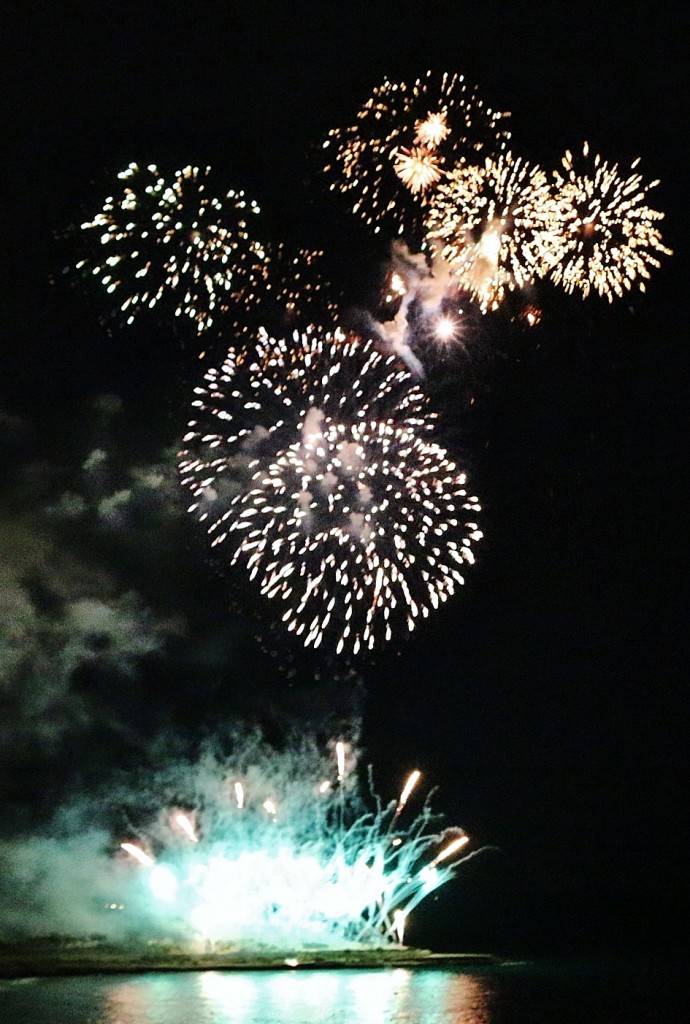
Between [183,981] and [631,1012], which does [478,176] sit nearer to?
[631,1012]

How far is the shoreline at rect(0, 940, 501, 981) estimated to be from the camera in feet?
76.9

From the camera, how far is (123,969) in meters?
24.0

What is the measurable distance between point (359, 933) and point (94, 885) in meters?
7.43

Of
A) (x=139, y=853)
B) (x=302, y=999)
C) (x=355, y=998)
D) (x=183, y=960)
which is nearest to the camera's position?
A: (x=302, y=999)

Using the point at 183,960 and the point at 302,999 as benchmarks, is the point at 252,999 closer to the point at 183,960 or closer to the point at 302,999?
the point at 302,999

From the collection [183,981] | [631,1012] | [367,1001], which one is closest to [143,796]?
[183,981]

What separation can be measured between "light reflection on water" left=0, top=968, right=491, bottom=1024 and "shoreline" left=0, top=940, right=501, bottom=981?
160cm

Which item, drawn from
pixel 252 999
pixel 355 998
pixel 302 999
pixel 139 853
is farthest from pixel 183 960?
pixel 355 998

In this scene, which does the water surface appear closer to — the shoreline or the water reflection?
the water reflection

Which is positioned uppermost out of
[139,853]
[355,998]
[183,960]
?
[139,853]

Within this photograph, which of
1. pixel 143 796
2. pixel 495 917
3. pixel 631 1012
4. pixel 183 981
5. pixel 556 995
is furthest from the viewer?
pixel 495 917

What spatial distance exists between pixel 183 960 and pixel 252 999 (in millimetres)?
10210

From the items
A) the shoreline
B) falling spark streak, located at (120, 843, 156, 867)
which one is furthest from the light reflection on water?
falling spark streak, located at (120, 843, 156, 867)

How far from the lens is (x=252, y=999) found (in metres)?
16.3
